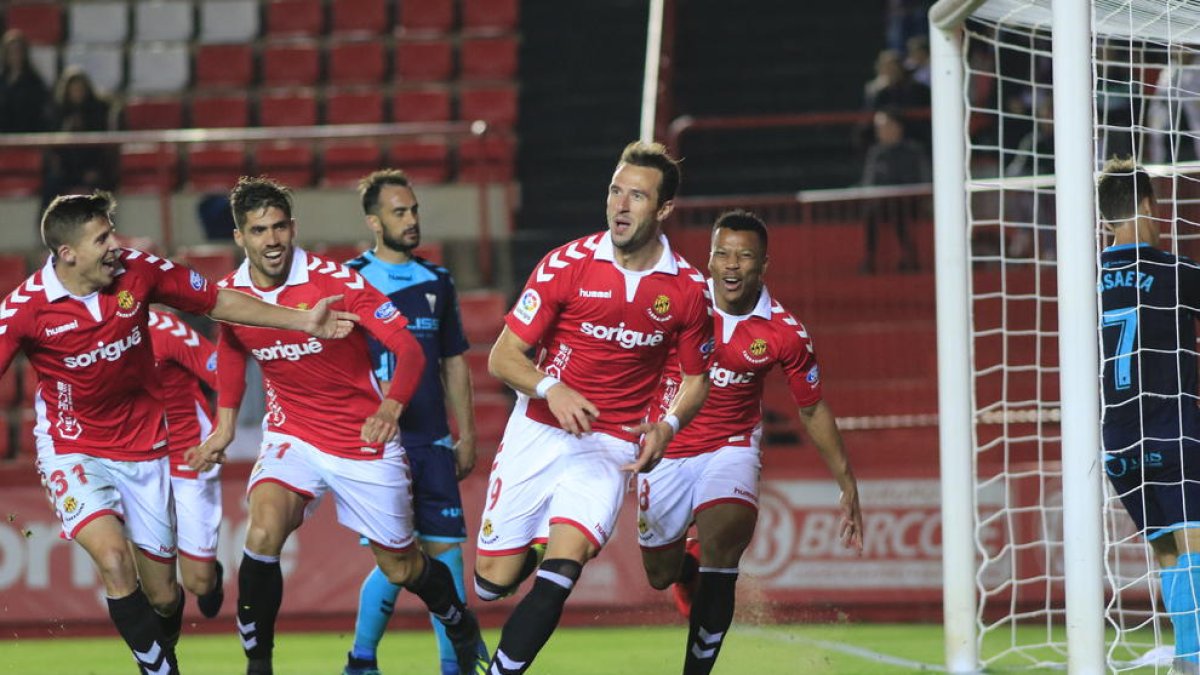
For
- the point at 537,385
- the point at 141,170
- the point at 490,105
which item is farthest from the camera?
the point at 490,105

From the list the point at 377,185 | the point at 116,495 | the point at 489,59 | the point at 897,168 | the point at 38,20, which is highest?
the point at 38,20

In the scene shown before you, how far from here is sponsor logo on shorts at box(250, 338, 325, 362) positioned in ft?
23.2

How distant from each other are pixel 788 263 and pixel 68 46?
8.51m

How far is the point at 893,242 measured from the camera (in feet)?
39.7

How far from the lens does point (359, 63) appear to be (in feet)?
51.4

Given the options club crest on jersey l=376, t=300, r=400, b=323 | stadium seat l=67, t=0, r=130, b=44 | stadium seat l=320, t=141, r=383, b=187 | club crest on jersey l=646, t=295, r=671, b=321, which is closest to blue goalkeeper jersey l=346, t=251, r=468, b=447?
club crest on jersey l=376, t=300, r=400, b=323

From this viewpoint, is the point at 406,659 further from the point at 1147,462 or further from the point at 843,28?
the point at 843,28

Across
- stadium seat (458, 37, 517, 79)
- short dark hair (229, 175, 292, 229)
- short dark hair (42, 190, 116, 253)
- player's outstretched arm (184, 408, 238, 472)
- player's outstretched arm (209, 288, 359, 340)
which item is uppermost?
stadium seat (458, 37, 517, 79)

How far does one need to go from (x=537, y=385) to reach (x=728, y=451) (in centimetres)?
131

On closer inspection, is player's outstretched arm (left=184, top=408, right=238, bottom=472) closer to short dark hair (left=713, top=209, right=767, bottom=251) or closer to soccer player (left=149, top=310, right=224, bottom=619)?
soccer player (left=149, top=310, right=224, bottom=619)

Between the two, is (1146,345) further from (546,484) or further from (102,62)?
(102,62)

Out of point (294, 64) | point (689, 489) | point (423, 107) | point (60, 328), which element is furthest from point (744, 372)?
point (294, 64)

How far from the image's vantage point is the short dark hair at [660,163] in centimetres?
641

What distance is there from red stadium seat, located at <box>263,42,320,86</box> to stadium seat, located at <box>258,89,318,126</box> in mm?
378
